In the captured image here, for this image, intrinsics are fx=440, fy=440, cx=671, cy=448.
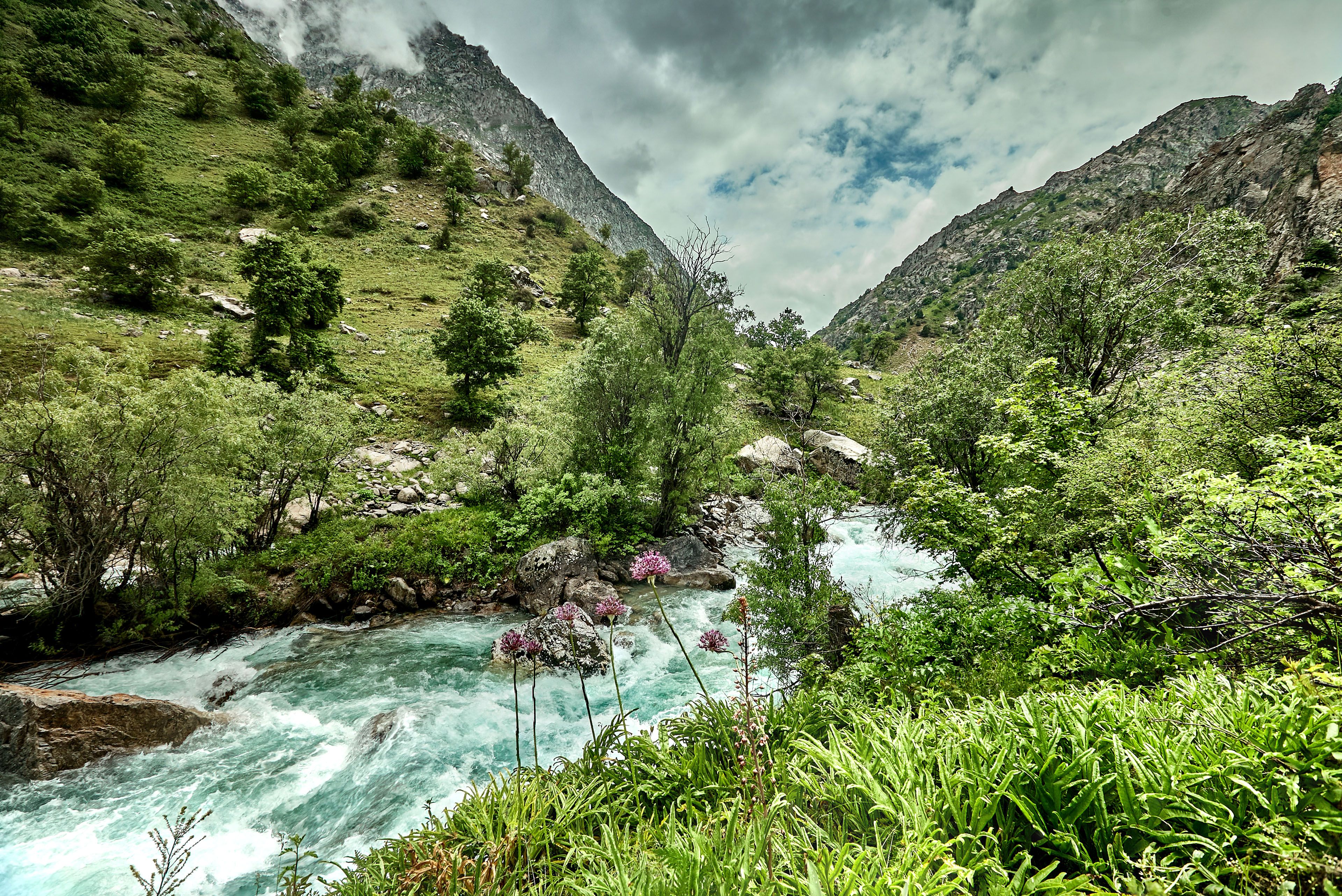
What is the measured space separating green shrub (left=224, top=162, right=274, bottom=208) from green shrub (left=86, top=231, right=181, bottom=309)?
18677 millimetres

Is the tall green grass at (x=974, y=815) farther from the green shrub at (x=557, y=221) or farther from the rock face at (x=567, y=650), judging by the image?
the green shrub at (x=557, y=221)

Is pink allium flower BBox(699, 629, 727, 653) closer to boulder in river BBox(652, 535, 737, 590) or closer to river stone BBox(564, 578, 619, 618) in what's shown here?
river stone BBox(564, 578, 619, 618)

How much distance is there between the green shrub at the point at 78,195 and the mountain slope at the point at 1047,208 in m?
107

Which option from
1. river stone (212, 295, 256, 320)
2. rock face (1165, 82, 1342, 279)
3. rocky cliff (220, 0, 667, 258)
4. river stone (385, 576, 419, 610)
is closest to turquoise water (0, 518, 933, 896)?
river stone (385, 576, 419, 610)

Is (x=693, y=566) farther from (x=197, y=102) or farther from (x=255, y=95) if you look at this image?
(x=255, y=95)

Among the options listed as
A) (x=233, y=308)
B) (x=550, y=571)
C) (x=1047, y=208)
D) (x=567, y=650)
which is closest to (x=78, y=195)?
(x=233, y=308)

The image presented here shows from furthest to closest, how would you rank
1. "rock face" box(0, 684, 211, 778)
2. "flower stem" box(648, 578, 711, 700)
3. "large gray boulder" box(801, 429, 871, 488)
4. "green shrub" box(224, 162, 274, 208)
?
"green shrub" box(224, 162, 274, 208) → "large gray boulder" box(801, 429, 871, 488) → "rock face" box(0, 684, 211, 778) → "flower stem" box(648, 578, 711, 700)

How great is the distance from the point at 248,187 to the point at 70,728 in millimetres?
50241

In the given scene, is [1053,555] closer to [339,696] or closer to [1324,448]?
[1324,448]

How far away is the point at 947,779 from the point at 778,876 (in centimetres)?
131

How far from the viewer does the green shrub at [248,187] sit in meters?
38.2

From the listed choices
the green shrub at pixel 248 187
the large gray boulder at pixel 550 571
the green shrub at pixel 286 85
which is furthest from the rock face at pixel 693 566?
the green shrub at pixel 286 85

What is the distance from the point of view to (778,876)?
2719 mm

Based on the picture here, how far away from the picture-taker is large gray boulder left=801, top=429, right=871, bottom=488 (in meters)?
27.3
